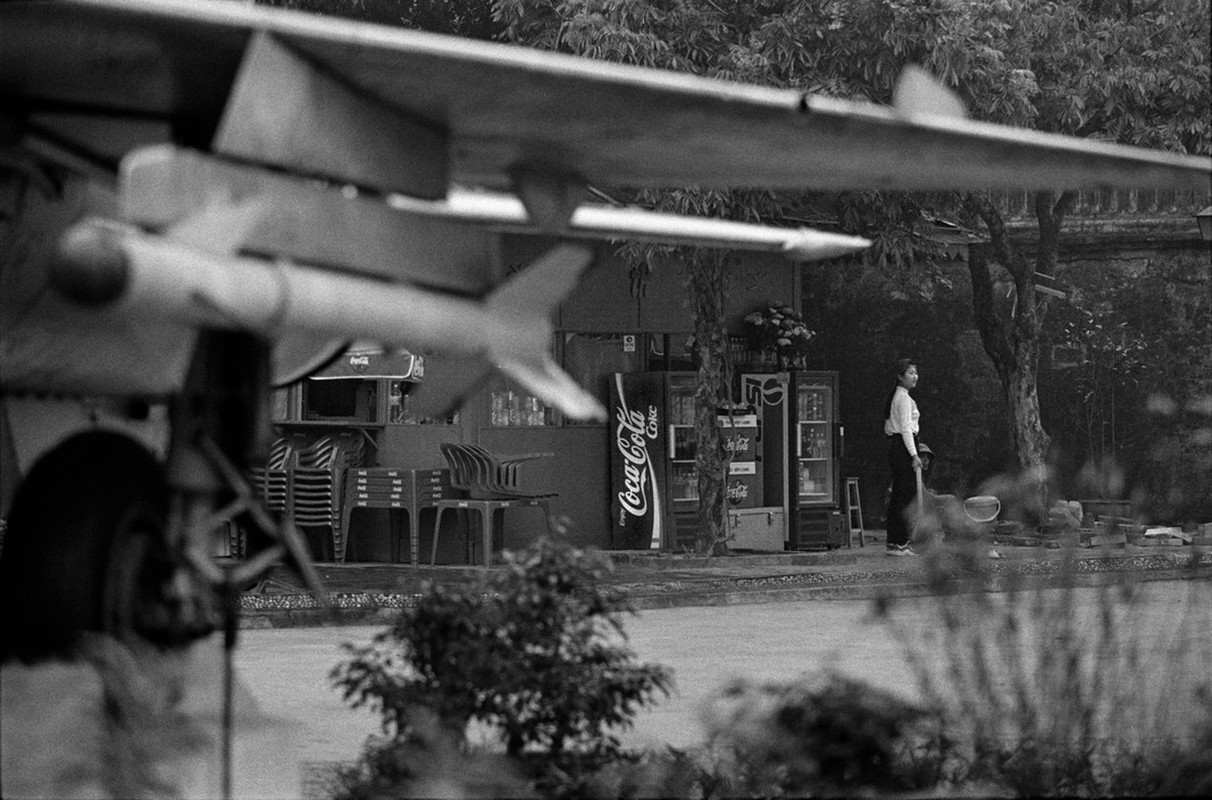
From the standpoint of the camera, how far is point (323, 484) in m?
18.2

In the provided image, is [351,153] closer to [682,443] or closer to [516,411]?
[516,411]

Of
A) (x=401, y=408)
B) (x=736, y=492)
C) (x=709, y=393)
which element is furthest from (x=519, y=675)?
(x=736, y=492)

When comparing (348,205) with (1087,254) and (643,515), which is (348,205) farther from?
(1087,254)

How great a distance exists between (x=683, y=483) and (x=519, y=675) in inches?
553

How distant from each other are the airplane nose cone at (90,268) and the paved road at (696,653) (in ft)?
12.6

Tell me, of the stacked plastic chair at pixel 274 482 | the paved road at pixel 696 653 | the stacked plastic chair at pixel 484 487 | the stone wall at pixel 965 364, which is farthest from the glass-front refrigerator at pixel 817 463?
the stacked plastic chair at pixel 274 482

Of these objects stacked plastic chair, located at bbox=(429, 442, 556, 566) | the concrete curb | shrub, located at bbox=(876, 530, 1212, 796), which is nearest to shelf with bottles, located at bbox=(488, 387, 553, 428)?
stacked plastic chair, located at bbox=(429, 442, 556, 566)

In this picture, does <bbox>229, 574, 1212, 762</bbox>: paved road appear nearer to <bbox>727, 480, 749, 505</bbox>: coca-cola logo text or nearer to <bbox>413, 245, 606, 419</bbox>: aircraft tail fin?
<bbox>413, 245, 606, 419</bbox>: aircraft tail fin

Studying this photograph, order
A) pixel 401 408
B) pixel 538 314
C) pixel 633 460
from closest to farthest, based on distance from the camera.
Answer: pixel 538 314
pixel 401 408
pixel 633 460

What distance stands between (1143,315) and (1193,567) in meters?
19.4

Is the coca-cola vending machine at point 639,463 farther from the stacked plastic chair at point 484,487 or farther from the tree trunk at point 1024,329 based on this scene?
the tree trunk at point 1024,329

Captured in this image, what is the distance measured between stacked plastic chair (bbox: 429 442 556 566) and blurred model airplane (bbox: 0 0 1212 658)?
1122 centimetres

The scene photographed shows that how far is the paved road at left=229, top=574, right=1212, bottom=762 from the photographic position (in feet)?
29.9

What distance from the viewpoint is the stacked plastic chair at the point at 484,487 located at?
17.5 meters
